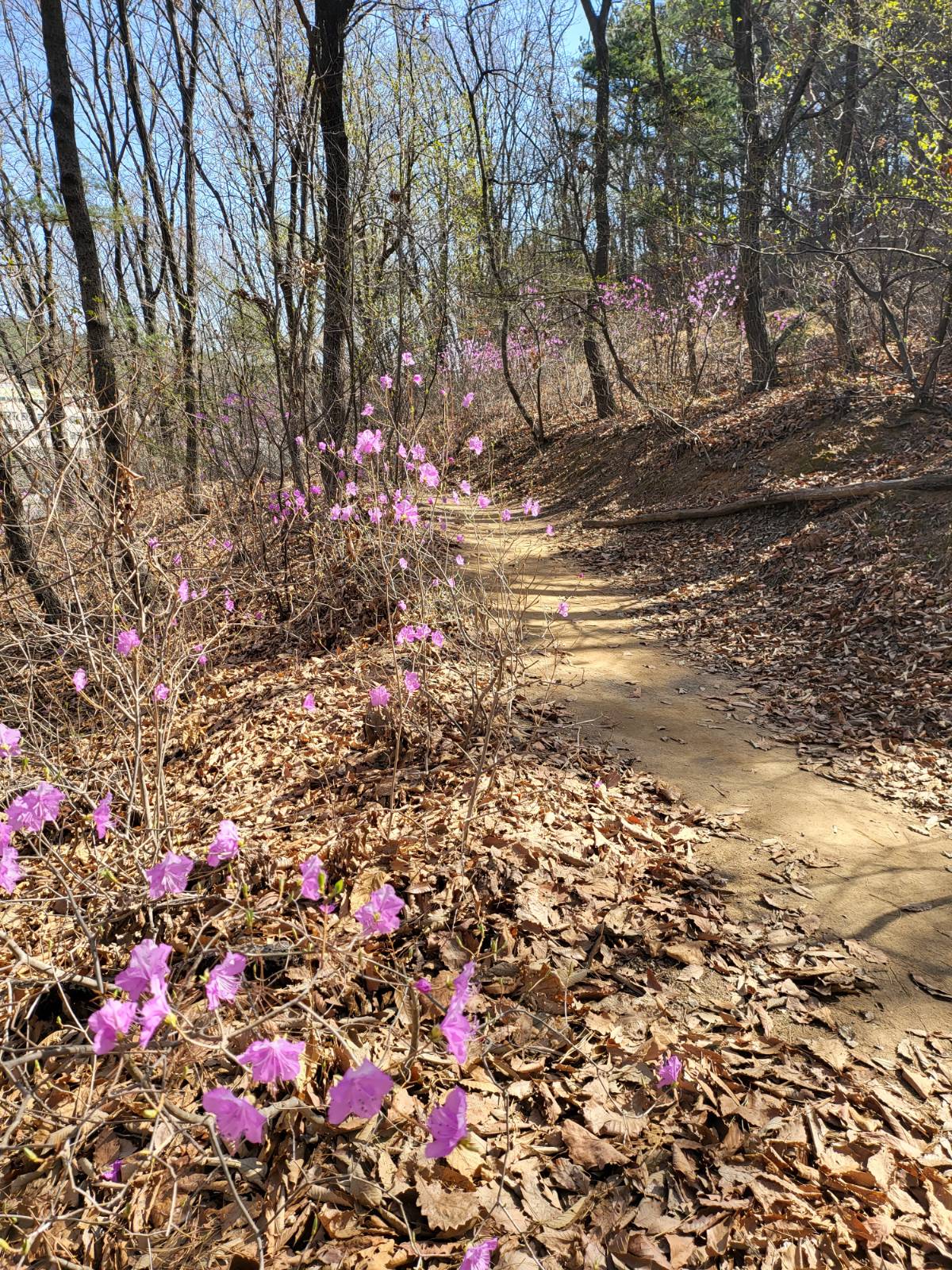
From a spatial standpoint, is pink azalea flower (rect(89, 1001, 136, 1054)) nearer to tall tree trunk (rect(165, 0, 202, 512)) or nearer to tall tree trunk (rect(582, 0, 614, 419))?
tall tree trunk (rect(165, 0, 202, 512))

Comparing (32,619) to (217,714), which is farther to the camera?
(217,714)

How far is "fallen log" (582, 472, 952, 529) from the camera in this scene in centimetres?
650

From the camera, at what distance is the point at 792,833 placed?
3.26 metres

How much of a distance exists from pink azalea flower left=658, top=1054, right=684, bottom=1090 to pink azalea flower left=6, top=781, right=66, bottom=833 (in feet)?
5.88

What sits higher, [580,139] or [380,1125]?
[580,139]

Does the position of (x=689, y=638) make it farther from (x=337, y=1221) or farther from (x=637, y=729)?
(x=337, y=1221)

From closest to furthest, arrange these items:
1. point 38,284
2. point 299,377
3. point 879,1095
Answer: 1. point 879,1095
2. point 38,284
3. point 299,377

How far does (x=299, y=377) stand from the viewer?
5848 mm

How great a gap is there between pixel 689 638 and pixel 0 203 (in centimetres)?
758

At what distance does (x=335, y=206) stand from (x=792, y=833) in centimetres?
616

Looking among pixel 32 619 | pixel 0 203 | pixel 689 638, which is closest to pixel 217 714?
pixel 32 619

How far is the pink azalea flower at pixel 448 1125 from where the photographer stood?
1.27 metres

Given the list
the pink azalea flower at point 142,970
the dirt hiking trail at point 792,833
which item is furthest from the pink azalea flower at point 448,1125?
the dirt hiking trail at point 792,833

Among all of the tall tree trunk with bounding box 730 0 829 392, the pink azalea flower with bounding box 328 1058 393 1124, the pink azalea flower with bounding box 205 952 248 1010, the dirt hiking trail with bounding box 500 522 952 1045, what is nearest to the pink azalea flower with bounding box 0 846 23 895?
the pink azalea flower with bounding box 205 952 248 1010
